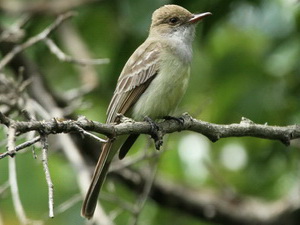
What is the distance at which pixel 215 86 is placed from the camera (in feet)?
23.2

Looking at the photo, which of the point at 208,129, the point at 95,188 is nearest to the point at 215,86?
the point at 95,188

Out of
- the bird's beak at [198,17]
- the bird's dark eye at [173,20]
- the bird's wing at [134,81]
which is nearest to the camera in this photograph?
the bird's wing at [134,81]

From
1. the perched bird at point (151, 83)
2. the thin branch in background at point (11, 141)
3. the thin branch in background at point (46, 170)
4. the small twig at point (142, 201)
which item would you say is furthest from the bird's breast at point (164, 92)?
the thin branch in background at point (11, 141)

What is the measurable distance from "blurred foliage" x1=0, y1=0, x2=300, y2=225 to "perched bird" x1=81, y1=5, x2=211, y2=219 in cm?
21

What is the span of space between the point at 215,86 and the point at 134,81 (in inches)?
68.3

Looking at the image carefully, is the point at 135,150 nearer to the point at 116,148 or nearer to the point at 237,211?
the point at 237,211

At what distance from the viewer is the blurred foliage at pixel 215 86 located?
6.42 meters

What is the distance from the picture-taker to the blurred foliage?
6422 millimetres

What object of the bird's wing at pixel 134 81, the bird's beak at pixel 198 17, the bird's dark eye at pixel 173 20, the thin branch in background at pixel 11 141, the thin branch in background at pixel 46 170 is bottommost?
the bird's wing at pixel 134 81

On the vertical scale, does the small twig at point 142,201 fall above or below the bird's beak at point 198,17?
below

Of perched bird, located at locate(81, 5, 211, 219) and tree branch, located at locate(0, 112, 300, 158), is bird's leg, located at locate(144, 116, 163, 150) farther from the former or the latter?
perched bird, located at locate(81, 5, 211, 219)

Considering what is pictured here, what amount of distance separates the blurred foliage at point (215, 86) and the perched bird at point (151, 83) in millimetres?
206

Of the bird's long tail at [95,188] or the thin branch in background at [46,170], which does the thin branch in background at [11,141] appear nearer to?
the thin branch in background at [46,170]

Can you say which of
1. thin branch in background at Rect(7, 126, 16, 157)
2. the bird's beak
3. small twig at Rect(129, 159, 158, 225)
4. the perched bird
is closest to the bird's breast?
the perched bird
